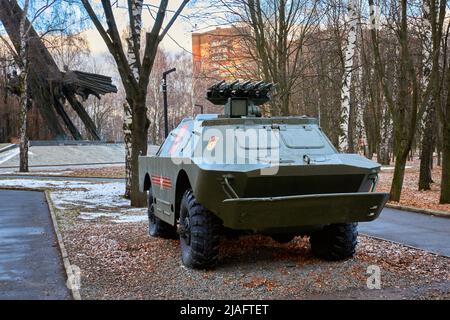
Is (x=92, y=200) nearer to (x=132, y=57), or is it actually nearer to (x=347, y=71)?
(x=132, y=57)

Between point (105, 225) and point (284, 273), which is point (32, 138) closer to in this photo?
point (105, 225)

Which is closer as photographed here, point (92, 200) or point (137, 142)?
point (137, 142)

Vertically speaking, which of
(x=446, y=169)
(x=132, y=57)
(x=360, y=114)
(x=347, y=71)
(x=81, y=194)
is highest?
(x=347, y=71)

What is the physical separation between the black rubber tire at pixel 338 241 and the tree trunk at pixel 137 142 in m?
7.52

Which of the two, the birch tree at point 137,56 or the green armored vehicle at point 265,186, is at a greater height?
the birch tree at point 137,56

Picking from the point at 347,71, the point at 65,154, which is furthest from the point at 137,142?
the point at 65,154

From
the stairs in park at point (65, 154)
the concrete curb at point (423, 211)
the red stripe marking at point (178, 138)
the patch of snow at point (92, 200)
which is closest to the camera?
the red stripe marking at point (178, 138)

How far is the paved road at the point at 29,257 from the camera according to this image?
629 cm

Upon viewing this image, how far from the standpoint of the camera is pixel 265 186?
639 cm

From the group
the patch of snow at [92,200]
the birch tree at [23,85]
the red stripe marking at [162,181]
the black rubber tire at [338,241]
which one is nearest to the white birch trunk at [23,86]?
the birch tree at [23,85]

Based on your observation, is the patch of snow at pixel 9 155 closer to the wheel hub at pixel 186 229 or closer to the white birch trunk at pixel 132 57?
the white birch trunk at pixel 132 57

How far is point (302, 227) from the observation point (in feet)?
22.6

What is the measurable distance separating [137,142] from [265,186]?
8.55 m

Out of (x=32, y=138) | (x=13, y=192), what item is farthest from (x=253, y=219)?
(x=32, y=138)
